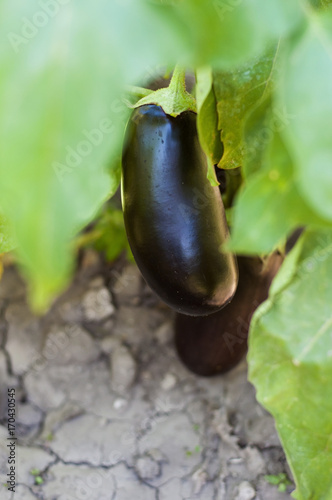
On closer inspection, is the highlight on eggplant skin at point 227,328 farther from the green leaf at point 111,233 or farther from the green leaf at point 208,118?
the green leaf at point 208,118

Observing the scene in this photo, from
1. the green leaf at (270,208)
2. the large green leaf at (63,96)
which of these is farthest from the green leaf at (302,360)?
the large green leaf at (63,96)

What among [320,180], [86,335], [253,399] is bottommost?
[253,399]

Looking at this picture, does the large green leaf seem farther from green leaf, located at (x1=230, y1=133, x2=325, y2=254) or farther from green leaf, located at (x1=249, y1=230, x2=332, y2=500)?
green leaf, located at (x1=249, y1=230, x2=332, y2=500)

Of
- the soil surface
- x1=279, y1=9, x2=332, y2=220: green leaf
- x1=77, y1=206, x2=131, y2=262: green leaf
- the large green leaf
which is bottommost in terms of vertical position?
the soil surface

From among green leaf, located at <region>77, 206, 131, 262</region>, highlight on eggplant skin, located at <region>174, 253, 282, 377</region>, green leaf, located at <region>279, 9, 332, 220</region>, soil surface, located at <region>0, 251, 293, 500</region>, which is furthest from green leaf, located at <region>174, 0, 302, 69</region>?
green leaf, located at <region>77, 206, 131, 262</region>

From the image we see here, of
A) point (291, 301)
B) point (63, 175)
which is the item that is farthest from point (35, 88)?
point (291, 301)

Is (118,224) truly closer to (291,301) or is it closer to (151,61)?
(291,301)

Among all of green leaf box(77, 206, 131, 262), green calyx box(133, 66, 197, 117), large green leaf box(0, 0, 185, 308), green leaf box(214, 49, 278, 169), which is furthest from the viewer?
green leaf box(77, 206, 131, 262)
